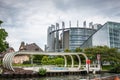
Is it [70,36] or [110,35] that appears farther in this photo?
[70,36]

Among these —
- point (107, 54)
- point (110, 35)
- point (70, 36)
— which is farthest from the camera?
Result: point (70, 36)

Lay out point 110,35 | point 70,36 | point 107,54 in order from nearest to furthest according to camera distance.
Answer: point 107,54
point 110,35
point 70,36

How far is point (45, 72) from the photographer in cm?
4316

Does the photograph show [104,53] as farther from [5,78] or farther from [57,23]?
[57,23]

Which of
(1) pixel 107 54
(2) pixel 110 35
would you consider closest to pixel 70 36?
(2) pixel 110 35

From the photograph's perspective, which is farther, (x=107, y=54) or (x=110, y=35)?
(x=110, y=35)

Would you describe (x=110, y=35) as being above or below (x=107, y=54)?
above

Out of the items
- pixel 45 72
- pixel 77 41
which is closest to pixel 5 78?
pixel 45 72

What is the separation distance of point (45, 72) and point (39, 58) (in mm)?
34618

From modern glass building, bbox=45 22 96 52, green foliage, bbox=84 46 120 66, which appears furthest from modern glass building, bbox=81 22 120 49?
modern glass building, bbox=45 22 96 52

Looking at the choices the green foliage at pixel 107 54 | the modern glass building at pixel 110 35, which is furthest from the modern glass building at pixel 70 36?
the green foliage at pixel 107 54

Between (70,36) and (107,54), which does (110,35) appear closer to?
(107,54)

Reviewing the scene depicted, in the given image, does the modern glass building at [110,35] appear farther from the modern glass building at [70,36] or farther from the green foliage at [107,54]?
the modern glass building at [70,36]

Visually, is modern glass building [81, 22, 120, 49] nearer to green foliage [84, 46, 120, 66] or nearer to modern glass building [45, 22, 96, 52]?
green foliage [84, 46, 120, 66]
